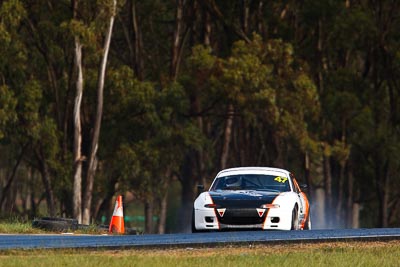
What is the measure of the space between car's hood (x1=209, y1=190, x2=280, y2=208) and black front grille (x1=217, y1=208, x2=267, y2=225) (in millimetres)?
88

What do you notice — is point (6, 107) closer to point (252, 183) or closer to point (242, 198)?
point (252, 183)

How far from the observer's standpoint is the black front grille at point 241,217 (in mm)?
22000

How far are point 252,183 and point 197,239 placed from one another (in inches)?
169

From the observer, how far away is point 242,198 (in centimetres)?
2225

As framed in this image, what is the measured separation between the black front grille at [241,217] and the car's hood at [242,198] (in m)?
0.09

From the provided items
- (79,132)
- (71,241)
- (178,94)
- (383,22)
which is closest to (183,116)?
(178,94)

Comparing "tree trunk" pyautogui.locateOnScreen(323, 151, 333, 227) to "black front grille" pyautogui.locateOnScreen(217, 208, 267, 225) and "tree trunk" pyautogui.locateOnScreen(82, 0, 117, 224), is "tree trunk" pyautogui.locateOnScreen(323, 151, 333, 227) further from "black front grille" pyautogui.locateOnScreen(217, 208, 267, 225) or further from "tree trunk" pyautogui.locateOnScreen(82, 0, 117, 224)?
"black front grille" pyautogui.locateOnScreen(217, 208, 267, 225)

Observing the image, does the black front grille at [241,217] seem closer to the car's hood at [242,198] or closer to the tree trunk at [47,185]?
the car's hood at [242,198]

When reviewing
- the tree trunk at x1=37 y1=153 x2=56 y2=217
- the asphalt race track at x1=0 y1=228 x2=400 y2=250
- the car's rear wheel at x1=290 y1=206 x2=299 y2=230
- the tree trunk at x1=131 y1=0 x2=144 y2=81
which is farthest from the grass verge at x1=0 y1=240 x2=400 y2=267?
the tree trunk at x1=131 y1=0 x2=144 y2=81

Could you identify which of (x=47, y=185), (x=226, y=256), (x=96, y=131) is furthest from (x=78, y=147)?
(x=226, y=256)

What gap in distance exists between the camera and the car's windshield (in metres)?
23.5

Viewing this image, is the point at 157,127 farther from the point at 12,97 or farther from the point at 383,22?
the point at 383,22

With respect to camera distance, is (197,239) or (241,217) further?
(241,217)

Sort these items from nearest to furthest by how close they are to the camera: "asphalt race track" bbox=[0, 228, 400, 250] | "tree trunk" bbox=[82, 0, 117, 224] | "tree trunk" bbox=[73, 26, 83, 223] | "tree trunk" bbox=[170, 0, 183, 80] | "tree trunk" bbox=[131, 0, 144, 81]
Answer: "asphalt race track" bbox=[0, 228, 400, 250] < "tree trunk" bbox=[82, 0, 117, 224] < "tree trunk" bbox=[73, 26, 83, 223] < "tree trunk" bbox=[131, 0, 144, 81] < "tree trunk" bbox=[170, 0, 183, 80]
